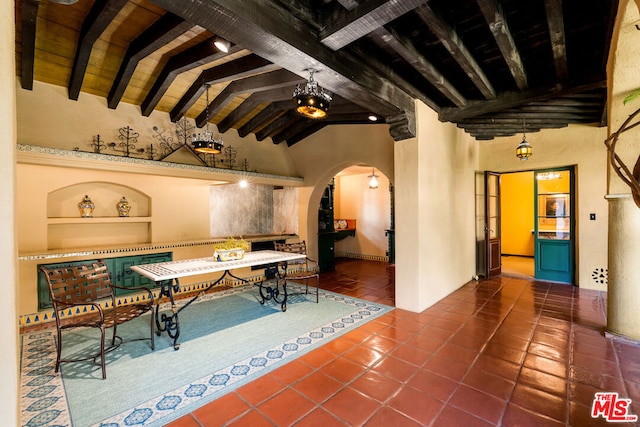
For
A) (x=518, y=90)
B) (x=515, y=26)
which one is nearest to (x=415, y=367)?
(x=515, y=26)

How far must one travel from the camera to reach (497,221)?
618cm

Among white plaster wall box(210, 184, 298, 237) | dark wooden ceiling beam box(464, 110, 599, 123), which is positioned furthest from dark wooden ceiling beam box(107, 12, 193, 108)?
dark wooden ceiling beam box(464, 110, 599, 123)

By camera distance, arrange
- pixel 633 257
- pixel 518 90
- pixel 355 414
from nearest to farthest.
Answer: pixel 355 414 < pixel 633 257 < pixel 518 90

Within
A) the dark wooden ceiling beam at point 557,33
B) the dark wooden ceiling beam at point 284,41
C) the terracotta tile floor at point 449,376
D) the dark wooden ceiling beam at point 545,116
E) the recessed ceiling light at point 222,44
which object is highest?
the recessed ceiling light at point 222,44

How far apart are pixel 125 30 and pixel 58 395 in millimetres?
3603

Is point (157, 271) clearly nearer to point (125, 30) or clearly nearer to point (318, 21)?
point (125, 30)

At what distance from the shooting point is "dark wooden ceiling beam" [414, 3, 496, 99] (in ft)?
7.14

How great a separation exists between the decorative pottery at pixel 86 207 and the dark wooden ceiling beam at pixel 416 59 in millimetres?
4852

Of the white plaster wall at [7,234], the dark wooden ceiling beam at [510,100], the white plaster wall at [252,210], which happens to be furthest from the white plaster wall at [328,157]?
the white plaster wall at [7,234]

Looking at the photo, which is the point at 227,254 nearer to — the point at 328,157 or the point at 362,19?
the point at 362,19

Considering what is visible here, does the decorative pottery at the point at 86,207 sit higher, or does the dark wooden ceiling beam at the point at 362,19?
the dark wooden ceiling beam at the point at 362,19

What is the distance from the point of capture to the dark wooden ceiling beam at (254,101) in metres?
4.19

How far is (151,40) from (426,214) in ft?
13.0

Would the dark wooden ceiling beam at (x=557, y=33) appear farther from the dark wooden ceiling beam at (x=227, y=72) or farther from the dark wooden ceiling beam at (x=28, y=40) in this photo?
the dark wooden ceiling beam at (x=28, y=40)
